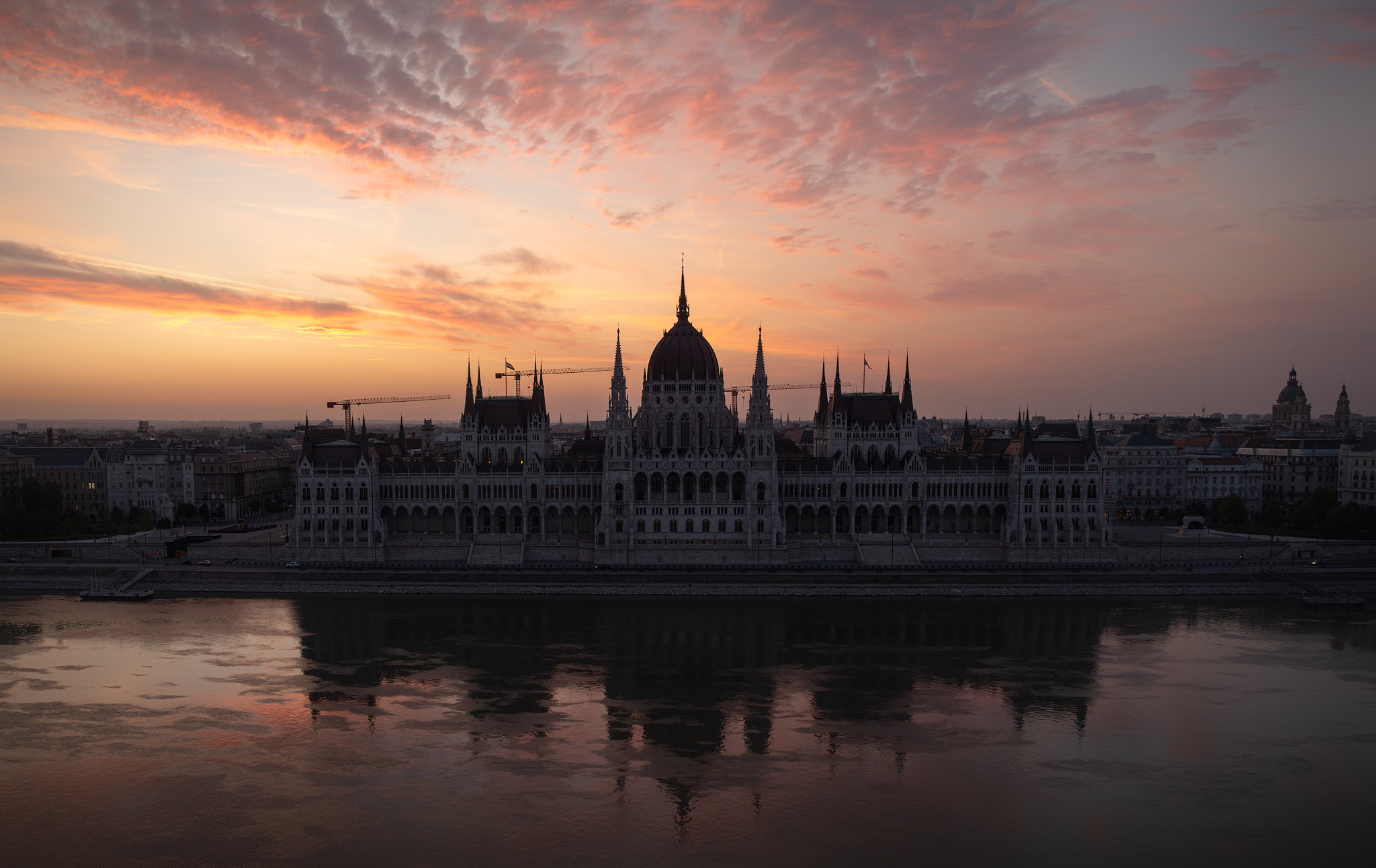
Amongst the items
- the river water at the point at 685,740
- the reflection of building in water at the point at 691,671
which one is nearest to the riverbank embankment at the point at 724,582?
the reflection of building in water at the point at 691,671

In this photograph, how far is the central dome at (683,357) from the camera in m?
84.2

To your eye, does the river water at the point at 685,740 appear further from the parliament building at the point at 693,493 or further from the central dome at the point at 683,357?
the central dome at the point at 683,357

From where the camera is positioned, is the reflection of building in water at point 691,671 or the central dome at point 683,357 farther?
the central dome at point 683,357

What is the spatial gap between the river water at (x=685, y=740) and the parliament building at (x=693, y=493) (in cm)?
1594

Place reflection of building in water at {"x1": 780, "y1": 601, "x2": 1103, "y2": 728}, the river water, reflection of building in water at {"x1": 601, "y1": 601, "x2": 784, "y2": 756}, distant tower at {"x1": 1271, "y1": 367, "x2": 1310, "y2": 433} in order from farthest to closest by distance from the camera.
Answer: distant tower at {"x1": 1271, "y1": 367, "x2": 1310, "y2": 433}, reflection of building in water at {"x1": 780, "y1": 601, "x2": 1103, "y2": 728}, reflection of building in water at {"x1": 601, "y1": 601, "x2": 784, "y2": 756}, the river water

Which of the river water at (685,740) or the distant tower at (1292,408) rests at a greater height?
the distant tower at (1292,408)

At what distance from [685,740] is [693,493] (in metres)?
39.7

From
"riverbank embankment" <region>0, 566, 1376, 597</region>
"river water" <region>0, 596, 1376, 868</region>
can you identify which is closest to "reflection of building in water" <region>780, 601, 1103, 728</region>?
"river water" <region>0, 596, 1376, 868</region>

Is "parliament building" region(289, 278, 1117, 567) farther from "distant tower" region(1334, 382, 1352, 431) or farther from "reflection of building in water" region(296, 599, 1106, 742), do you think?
"distant tower" region(1334, 382, 1352, 431)

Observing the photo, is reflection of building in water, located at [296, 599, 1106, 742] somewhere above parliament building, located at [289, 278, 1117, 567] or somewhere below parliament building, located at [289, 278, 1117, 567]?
below

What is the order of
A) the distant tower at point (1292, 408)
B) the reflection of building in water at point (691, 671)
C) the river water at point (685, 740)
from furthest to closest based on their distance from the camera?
the distant tower at point (1292, 408)
the reflection of building in water at point (691, 671)
the river water at point (685, 740)

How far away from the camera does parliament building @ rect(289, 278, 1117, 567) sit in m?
77.9

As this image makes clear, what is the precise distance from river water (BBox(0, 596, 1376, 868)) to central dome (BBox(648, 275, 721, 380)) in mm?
28339

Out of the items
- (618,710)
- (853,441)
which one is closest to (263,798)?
(618,710)
